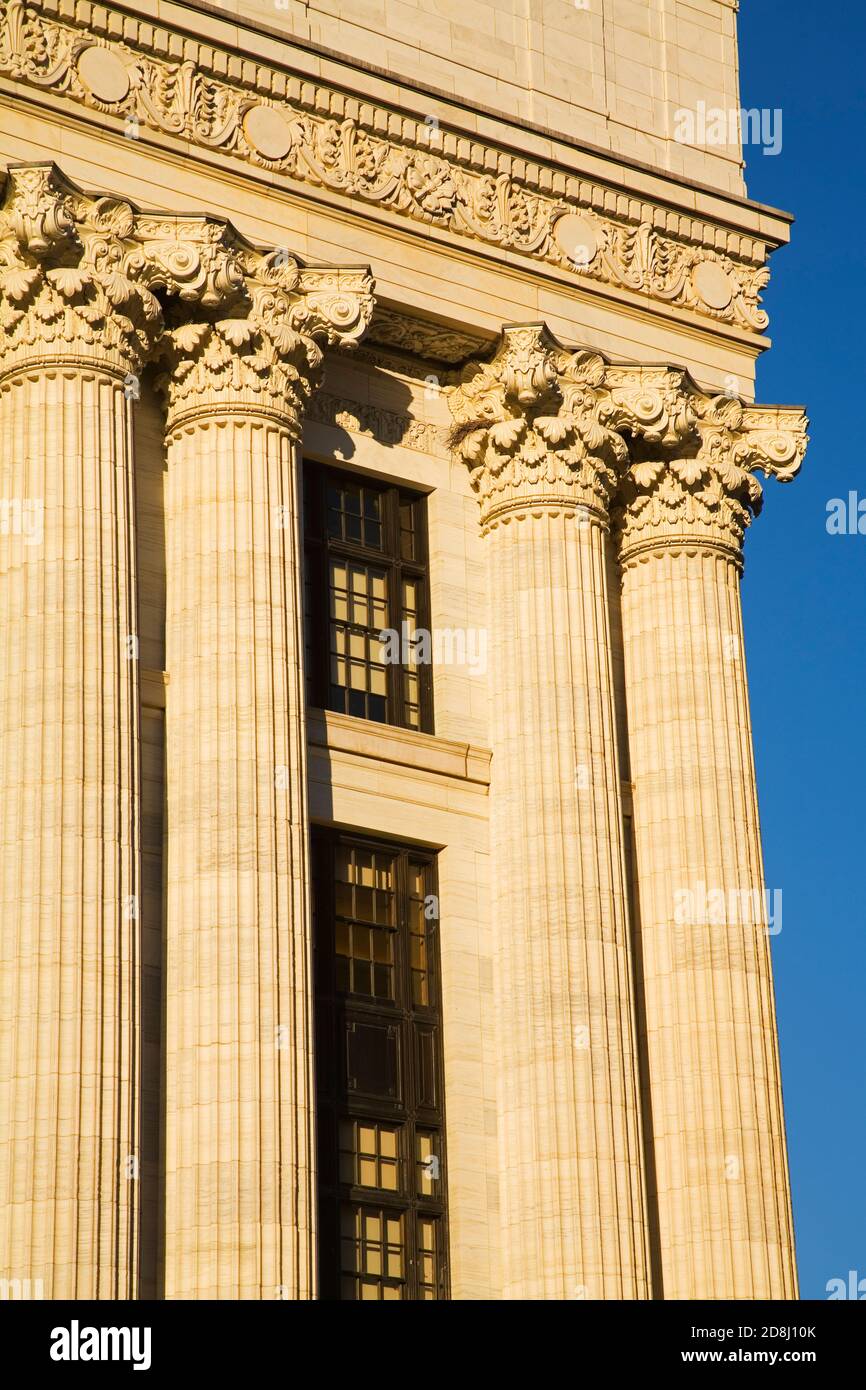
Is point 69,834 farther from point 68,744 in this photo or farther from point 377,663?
point 377,663

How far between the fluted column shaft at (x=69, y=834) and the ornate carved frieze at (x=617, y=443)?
7.48 metres

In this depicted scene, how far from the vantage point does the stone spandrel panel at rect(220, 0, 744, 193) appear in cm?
4866

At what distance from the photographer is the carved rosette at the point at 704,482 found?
50000mm

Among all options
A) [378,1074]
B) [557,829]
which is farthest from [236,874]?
[557,829]

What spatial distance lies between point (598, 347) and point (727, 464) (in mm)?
2946

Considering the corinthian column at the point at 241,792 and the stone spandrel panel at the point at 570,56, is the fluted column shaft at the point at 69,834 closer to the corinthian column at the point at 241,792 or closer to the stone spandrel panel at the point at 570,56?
the corinthian column at the point at 241,792

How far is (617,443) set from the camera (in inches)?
1935

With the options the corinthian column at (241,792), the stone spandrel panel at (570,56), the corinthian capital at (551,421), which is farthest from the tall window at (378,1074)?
the stone spandrel panel at (570,56)

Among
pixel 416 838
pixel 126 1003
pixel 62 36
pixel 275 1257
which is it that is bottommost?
pixel 275 1257

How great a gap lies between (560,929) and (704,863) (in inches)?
134

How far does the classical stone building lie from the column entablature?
0.08m

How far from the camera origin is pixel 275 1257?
130 feet

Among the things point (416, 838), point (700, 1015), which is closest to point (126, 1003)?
point (416, 838)

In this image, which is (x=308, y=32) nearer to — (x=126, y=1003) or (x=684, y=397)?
(x=684, y=397)
